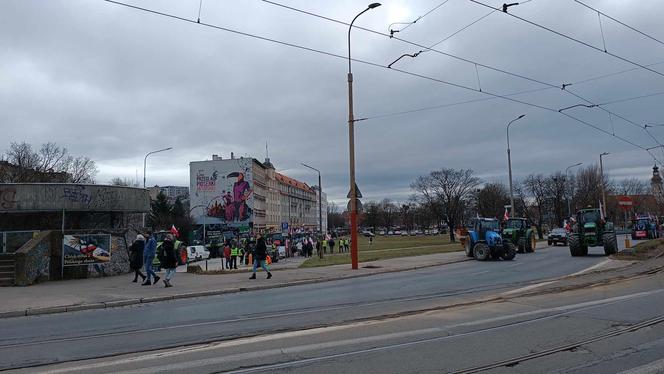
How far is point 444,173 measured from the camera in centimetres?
7875

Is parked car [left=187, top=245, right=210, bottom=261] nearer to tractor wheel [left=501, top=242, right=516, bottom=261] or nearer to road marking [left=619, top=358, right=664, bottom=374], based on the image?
tractor wheel [left=501, top=242, right=516, bottom=261]

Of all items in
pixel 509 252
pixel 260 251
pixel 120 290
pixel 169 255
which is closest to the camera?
pixel 120 290

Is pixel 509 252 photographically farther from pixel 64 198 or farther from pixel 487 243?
pixel 64 198

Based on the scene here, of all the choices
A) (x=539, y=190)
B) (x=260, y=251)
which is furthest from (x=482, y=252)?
(x=539, y=190)

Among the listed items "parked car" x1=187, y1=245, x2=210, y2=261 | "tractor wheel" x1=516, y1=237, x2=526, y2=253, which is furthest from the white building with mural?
"tractor wheel" x1=516, y1=237, x2=526, y2=253

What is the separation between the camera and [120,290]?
1698cm

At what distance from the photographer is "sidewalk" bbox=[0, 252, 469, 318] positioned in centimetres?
1388

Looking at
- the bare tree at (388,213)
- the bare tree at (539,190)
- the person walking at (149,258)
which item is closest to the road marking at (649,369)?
the person walking at (149,258)

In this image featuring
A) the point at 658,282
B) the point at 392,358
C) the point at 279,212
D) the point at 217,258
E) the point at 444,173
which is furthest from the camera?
the point at 279,212

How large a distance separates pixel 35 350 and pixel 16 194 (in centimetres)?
1709

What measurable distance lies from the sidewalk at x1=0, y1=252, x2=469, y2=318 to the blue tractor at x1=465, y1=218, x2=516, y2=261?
6.54 meters

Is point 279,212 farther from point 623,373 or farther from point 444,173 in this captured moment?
point 623,373

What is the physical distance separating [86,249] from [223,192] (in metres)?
74.7

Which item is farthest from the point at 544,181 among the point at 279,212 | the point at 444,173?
the point at 279,212
